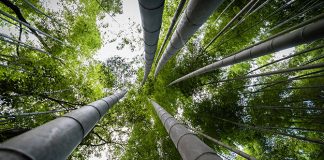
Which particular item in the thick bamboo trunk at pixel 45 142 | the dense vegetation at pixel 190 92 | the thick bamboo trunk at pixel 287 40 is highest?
the dense vegetation at pixel 190 92

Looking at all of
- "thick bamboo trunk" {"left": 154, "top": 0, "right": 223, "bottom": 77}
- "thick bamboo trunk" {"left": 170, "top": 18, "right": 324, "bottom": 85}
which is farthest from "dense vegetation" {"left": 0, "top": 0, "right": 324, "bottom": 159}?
"thick bamboo trunk" {"left": 154, "top": 0, "right": 223, "bottom": 77}

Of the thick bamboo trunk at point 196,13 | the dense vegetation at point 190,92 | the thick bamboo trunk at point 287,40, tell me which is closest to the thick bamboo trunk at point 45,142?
the thick bamboo trunk at point 196,13

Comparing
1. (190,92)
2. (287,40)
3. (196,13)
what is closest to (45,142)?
(196,13)

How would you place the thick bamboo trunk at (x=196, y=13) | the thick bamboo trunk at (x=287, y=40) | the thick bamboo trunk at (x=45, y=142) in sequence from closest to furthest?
the thick bamboo trunk at (x=45, y=142), the thick bamboo trunk at (x=196, y=13), the thick bamboo trunk at (x=287, y=40)

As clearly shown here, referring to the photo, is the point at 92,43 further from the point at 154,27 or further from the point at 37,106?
the point at 154,27

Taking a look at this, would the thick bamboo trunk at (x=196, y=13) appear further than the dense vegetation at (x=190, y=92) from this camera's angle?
No

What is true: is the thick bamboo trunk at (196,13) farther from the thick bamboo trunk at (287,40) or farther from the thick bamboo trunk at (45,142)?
the thick bamboo trunk at (45,142)

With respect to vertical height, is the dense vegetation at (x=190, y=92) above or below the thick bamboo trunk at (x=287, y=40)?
above

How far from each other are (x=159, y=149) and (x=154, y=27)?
970 cm

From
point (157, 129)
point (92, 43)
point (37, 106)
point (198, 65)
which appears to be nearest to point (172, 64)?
point (198, 65)

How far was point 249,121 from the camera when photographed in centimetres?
1258

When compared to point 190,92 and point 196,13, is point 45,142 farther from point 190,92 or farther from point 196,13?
point 190,92

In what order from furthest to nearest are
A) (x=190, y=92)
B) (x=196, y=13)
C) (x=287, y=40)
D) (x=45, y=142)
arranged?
1. (x=190, y=92)
2. (x=287, y=40)
3. (x=196, y=13)
4. (x=45, y=142)

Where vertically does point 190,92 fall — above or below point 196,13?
above
